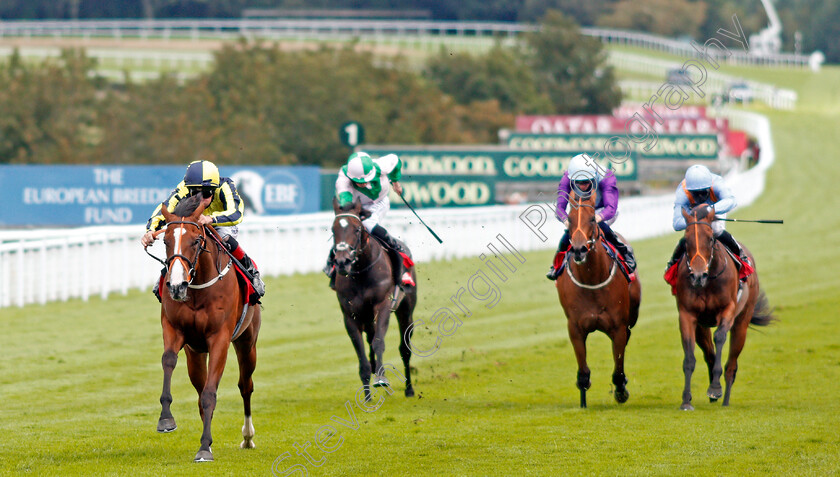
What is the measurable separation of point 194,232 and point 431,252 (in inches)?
658

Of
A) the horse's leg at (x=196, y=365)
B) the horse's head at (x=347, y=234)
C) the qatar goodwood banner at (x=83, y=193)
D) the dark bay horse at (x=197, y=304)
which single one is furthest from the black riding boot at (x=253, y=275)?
the qatar goodwood banner at (x=83, y=193)

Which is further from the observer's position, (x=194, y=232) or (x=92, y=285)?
(x=92, y=285)

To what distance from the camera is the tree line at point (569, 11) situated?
212 ft

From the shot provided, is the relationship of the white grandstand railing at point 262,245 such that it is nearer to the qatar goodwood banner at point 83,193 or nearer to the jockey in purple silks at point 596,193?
the qatar goodwood banner at point 83,193

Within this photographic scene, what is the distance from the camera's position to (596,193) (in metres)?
9.79

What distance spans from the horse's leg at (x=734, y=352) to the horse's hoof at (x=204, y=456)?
442cm

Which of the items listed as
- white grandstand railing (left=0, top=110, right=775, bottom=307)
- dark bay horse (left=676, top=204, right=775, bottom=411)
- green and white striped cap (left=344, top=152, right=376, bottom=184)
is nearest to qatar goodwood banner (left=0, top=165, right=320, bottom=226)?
white grandstand railing (left=0, top=110, right=775, bottom=307)

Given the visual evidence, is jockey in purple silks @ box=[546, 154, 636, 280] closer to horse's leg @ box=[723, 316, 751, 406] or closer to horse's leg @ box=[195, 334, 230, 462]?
horse's leg @ box=[723, 316, 751, 406]

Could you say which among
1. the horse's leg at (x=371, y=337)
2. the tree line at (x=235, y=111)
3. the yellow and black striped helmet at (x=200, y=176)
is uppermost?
the tree line at (x=235, y=111)

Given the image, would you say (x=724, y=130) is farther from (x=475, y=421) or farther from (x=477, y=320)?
(x=475, y=421)

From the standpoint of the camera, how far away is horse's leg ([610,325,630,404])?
Result: 10086 mm

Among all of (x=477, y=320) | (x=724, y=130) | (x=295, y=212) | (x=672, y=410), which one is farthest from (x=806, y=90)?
(x=672, y=410)

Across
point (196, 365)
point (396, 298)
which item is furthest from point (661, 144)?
point (196, 365)

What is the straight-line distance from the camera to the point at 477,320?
16938 millimetres
